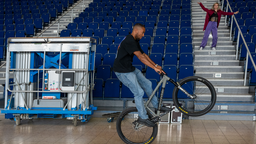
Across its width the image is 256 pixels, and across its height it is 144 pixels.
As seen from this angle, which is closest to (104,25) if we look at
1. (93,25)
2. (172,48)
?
(93,25)

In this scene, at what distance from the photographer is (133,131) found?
3648mm

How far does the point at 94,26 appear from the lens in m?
8.88

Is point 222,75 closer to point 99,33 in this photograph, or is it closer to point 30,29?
point 99,33

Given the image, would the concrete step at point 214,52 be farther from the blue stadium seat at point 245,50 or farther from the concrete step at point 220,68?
the concrete step at point 220,68

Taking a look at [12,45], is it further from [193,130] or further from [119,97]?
[193,130]

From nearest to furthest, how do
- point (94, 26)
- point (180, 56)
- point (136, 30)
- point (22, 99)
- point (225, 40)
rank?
1. point (136, 30)
2. point (22, 99)
3. point (180, 56)
4. point (225, 40)
5. point (94, 26)

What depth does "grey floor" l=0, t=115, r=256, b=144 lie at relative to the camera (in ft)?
12.2

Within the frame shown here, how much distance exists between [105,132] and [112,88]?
1.58m

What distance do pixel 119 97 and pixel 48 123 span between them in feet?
5.55

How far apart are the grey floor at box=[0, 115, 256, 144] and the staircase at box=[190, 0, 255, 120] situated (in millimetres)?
318

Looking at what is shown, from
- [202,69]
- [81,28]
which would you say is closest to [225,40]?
[202,69]

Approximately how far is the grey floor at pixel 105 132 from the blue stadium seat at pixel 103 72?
4.15 ft

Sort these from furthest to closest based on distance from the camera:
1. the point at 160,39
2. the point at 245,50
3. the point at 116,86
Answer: the point at 160,39 < the point at 245,50 < the point at 116,86

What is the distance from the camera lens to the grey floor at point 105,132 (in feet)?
12.2
